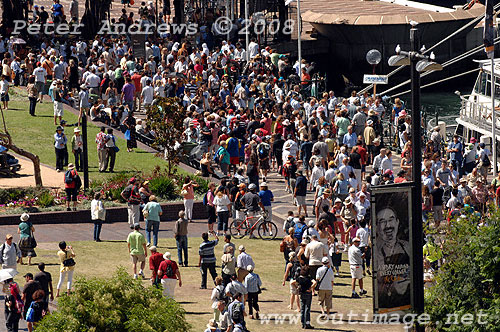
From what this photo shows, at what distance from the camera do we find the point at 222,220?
2798 cm

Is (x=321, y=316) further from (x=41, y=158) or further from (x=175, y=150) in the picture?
(x=41, y=158)

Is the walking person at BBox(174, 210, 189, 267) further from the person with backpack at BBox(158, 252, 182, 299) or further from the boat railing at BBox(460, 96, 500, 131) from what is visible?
the boat railing at BBox(460, 96, 500, 131)

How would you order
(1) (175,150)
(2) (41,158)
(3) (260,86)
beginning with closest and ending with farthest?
(1) (175,150) → (2) (41,158) → (3) (260,86)

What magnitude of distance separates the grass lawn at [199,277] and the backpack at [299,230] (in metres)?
0.93

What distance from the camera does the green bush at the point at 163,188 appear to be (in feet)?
101

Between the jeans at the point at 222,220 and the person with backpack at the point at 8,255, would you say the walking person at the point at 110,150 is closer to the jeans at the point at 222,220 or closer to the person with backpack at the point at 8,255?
the jeans at the point at 222,220

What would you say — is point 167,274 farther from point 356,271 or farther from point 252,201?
point 252,201

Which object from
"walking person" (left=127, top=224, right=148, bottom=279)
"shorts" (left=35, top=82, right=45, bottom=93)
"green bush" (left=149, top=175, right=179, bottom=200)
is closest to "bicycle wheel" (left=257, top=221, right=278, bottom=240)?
"green bush" (left=149, top=175, right=179, bottom=200)

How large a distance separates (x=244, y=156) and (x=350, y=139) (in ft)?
10.4

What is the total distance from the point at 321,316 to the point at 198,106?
659 inches

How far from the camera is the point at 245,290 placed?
21.3m

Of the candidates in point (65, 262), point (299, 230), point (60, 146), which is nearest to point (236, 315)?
point (65, 262)

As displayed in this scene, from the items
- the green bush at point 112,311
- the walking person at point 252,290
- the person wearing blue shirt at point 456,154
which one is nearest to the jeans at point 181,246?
the walking person at point 252,290

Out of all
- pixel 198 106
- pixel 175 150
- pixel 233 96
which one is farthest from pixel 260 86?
pixel 175 150
